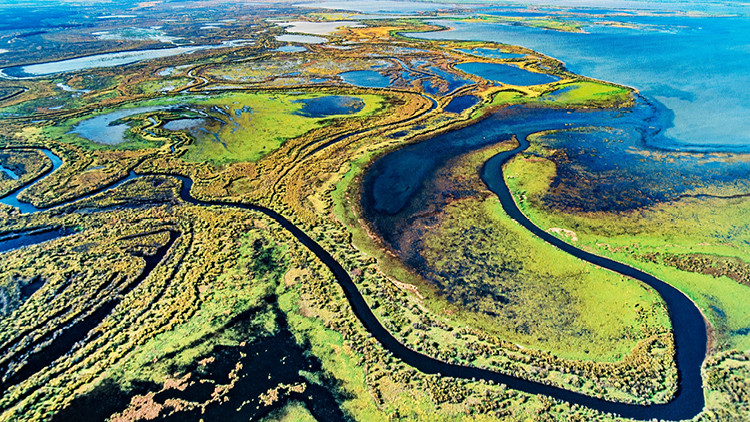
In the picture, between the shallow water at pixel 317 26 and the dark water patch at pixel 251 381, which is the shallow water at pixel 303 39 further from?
the dark water patch at pixel 251 381

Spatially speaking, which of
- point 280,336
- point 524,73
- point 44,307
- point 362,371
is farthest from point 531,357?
point 524,73

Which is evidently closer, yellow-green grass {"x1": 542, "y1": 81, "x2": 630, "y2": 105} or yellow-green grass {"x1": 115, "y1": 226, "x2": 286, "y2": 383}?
yellow-green grass {"x1": 115, "y1": 226, "x2": 286, "y2": 383}

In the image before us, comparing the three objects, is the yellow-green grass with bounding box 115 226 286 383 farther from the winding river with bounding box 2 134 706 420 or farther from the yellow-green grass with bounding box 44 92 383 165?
the yellow-green grass with bounding box 44 92 383 165

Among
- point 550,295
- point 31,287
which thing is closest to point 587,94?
point 550,295

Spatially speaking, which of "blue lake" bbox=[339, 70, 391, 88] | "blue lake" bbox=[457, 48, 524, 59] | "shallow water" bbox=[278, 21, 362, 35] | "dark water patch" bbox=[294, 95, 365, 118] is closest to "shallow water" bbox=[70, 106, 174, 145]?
"dark water patch" bbox=[294, 95, 365, 118]

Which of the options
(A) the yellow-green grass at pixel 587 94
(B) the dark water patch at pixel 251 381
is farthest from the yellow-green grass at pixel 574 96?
(B) the dark water patch at pixel 251 381

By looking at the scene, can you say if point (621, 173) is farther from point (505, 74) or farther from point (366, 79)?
point (366, 79)

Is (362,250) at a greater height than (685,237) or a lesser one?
lesser
